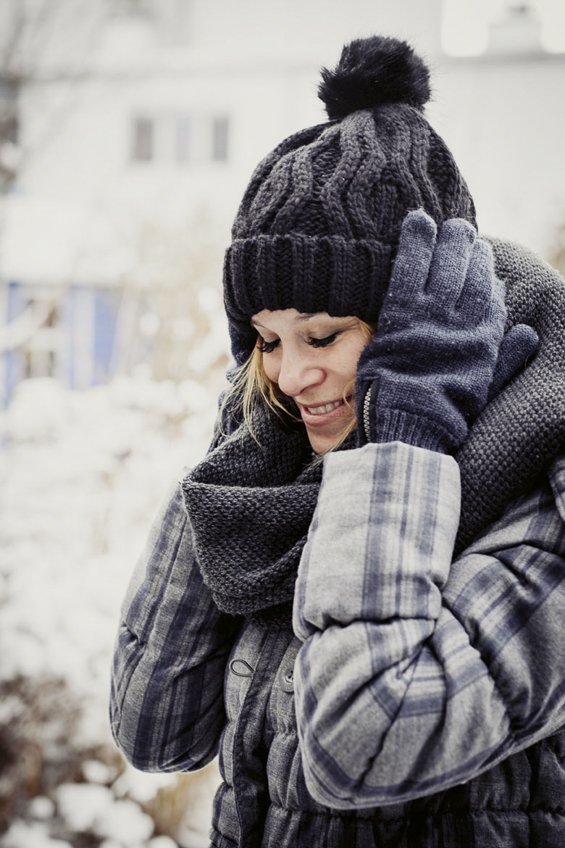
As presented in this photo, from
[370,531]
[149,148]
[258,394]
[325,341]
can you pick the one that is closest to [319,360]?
[325,341]

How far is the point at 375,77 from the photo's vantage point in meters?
1.13

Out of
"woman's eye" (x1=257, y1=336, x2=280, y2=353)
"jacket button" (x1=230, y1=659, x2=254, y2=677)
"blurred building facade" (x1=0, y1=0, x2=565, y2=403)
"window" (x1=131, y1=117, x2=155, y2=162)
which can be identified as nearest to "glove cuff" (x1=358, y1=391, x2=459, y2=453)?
"woman's eye" (x1=257, y1=336, x2=280, y2=353)

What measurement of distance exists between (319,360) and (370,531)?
30 centimetres

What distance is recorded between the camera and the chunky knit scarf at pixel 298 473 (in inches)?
36.3

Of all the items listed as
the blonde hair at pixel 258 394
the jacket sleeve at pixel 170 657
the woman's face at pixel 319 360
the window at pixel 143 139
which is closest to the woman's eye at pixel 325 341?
the woman's face at pixel 319 360

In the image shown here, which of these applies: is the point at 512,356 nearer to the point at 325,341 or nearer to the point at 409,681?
the point at 325,341

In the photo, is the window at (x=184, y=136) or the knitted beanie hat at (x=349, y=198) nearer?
the knitted beanie hat at (x=349, y=198)

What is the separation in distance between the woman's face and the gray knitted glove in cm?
7

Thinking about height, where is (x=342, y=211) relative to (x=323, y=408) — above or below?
above

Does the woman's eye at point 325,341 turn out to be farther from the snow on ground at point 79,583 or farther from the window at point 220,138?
the window at point 220,138

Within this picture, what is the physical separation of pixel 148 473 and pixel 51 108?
4.59 ft

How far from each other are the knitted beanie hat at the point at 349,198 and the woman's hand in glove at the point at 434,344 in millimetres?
40

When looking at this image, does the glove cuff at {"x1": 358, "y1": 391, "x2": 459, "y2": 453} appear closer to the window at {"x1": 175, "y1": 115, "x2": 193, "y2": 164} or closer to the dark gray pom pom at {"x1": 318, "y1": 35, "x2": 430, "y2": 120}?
the dark gray pom pom at {"x1": 318, "y1": 35, "x2": 430, "y2": 120}

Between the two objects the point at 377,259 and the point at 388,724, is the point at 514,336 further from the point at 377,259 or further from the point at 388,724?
the point at 388,724
